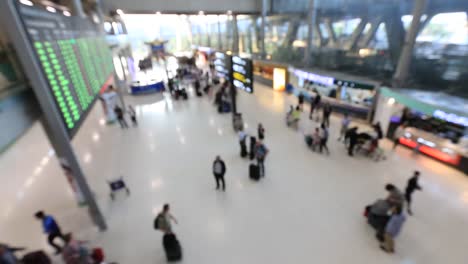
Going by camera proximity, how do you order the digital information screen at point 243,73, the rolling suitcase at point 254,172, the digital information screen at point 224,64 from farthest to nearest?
the digital information screen at point 224,64
the digital information screen at point 243,73
the rolling suitcase at point 254,172

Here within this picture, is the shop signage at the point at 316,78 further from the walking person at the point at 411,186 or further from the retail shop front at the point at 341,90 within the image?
the walking person at the point at 411,186

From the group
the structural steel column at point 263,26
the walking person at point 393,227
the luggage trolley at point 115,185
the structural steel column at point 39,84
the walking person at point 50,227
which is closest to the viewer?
the structural steel column at point 39,84

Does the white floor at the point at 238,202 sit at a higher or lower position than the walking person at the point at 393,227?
lower

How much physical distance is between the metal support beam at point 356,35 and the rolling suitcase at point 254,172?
8909mm

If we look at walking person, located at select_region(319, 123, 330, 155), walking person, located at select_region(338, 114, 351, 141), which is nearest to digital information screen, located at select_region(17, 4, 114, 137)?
walking person, located at select_region(319, 123, 330, 155)

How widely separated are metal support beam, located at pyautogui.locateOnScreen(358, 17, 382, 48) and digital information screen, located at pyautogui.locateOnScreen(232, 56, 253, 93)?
6.41m

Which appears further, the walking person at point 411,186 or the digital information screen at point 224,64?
the digital information screen at point 224,64

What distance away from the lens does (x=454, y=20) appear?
778 cm

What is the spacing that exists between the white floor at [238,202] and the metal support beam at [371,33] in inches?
196

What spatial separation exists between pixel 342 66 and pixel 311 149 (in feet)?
20.3

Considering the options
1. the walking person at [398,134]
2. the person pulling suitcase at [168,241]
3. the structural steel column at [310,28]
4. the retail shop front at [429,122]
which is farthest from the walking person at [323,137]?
the structural steel column at [310,28]

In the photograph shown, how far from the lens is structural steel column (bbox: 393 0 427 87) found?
8248 mm

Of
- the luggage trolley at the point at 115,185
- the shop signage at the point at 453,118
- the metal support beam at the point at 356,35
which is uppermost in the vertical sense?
the metal support beam at the point at 356,35

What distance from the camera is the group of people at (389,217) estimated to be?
184 inches
